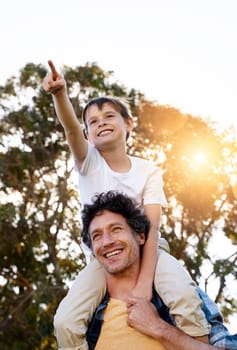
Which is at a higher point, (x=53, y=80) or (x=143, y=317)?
(x=53, y=80)

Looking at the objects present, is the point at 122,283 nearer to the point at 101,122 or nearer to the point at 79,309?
the point at 79,309

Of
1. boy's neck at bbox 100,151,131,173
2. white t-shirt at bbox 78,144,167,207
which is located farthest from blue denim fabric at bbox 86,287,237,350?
boy's neck at bbox 100,151,131,173

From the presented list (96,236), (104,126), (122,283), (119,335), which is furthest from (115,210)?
(119,335)

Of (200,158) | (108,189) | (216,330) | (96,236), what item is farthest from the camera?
(200,158)

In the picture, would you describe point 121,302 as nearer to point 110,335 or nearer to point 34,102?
point 110,335

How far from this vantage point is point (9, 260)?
14.8 meters

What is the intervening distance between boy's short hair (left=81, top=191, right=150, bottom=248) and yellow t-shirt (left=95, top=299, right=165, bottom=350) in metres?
0.34

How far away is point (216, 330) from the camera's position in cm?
293

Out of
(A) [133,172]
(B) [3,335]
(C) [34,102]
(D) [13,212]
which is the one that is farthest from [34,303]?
(A) [133,172]

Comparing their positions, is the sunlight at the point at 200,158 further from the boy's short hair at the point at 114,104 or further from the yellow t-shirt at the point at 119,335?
the yellow t-shirt at the point at 119,335

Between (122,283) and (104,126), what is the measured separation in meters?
0.81

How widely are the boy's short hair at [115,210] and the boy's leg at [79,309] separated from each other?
0.59ft

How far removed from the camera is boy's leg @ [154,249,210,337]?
2822 mm

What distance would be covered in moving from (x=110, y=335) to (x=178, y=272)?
1.42 feet
